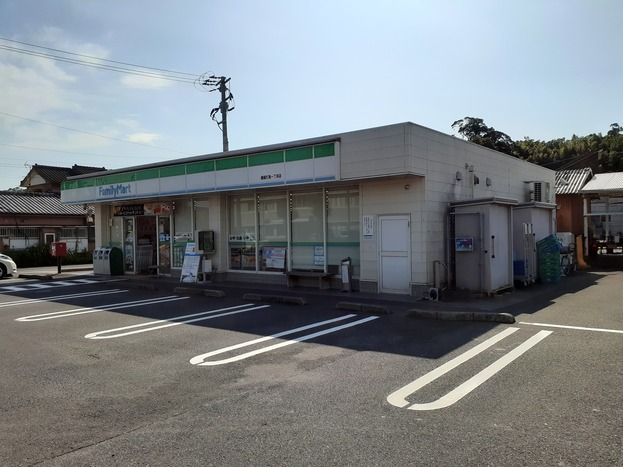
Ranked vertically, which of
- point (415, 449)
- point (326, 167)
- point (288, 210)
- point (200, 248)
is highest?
point (326, 167)

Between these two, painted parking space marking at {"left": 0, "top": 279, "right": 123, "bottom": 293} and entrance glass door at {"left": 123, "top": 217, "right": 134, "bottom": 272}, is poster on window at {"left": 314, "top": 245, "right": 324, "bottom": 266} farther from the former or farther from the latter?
entrance glass door at {"left": 123, "top": 217, "right": 134, "bottom": 272}

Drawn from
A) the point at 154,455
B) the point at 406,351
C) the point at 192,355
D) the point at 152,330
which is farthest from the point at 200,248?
the point at 154,455

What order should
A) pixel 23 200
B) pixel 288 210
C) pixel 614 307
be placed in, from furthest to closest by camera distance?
pixel 23 200 < pixel 288 210 < pixel 614 307

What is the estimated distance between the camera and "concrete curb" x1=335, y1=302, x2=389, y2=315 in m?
10.3

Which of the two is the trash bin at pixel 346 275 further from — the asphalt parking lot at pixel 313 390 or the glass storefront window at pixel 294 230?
the asphalt parking lot at pixel 313 390

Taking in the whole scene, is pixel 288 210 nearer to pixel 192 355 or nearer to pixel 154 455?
pixel 192 355

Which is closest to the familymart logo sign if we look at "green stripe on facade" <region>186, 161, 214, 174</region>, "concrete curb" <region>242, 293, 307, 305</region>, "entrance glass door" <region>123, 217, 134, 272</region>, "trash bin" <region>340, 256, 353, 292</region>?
"entrance glass door" <region>123, 217, 134, 272</region>

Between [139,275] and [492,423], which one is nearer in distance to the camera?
[492,423]

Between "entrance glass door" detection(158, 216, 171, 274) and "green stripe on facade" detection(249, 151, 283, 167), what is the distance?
6.00 m

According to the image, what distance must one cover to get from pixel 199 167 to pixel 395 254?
7028 millimetres

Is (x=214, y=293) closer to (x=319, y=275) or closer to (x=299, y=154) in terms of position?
(x=319, y=275)

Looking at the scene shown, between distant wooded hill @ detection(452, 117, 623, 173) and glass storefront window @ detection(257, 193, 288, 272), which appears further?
distant wooded hill @ detection(452, 117, 623, 173)

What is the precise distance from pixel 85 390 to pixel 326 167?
8481 mm

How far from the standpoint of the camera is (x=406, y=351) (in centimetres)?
711
